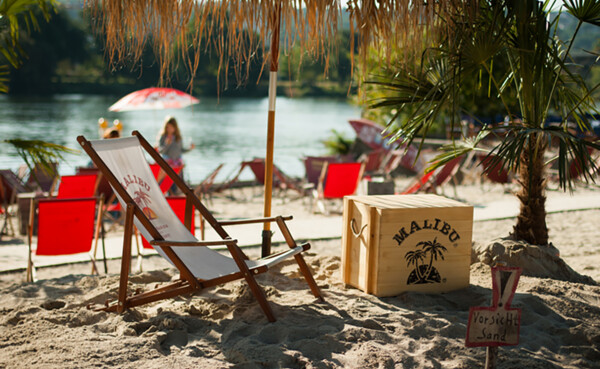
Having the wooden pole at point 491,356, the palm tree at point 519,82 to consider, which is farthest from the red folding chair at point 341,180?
the wooden pole at point 491,356

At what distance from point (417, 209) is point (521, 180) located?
113 cm

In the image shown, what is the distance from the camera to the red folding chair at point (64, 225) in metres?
4.49

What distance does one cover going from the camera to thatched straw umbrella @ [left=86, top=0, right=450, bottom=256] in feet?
12.1

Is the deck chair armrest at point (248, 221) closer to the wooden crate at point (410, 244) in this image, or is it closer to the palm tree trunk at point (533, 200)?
the wooden crate at point (410, 244)

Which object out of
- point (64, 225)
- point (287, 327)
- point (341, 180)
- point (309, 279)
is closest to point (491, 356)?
point (287, 327)

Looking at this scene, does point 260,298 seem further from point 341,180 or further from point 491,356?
point 341,180

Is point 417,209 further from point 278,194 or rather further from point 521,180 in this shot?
point 278,194

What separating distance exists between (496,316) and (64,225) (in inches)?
131

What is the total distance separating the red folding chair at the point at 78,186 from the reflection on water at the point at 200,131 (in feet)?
26.9

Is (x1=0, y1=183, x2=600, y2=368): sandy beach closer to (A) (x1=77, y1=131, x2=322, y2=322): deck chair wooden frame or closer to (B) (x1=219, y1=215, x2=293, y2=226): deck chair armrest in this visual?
(A) (x1=77, y1=131, x2=322, y2=322): deck chair wooden frame

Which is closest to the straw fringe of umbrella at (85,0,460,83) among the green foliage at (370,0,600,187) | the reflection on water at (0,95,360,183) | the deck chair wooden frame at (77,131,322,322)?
the green foliage at (370,0,600,187)

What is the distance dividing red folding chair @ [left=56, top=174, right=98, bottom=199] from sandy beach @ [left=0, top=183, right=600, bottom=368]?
1.80 m

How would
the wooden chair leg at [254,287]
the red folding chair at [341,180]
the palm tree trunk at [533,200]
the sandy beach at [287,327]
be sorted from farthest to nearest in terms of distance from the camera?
the red folding chair at [341,180], the palm tree trunk at [533,200], the wooden chair leg at [254,287], the sandy beach at [287,327]

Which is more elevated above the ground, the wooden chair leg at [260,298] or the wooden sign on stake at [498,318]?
the wooden sign on stake at [498,318]
